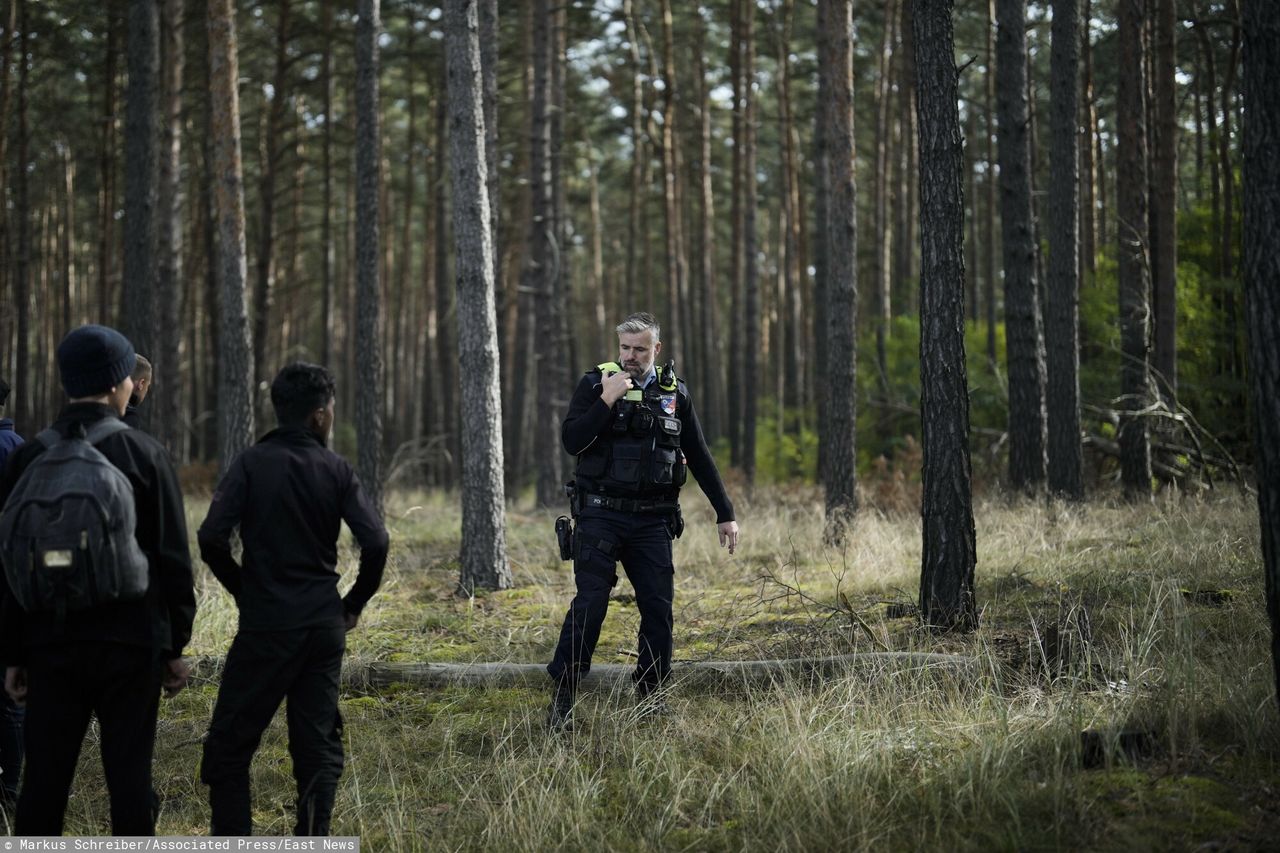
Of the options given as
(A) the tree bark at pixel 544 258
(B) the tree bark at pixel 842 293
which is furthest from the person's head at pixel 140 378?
(A) the tree bark at pixel 544 258

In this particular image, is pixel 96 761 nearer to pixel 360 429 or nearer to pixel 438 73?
pixel 360 429

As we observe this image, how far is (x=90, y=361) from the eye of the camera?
3.54m

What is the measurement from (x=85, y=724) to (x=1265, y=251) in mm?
4401

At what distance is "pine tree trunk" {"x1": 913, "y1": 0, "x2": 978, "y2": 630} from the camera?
22.2ft

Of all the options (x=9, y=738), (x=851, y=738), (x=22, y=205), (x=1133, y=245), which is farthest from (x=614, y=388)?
(x=22, y=205)

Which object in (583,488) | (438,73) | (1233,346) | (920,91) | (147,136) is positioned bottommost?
(583,488)

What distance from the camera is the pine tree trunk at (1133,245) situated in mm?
13102

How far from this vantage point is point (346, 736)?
5.60 m

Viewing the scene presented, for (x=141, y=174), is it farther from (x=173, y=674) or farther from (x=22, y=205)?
(x=22, y=205)

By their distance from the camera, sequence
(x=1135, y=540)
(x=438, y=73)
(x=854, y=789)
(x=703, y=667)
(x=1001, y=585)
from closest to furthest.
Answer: (x=854, y=789), (x=703, y=667), (x=1001, y=585), (x=1135, y=540), (x=438, y=73)

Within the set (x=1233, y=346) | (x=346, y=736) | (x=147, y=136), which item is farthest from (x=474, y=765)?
(x=1233, y=346)

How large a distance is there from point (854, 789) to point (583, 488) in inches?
87.0

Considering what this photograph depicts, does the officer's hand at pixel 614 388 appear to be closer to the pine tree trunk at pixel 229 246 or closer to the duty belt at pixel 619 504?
the duty belt at pixel 619 504

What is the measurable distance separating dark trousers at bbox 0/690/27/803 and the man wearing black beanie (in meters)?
1.34
